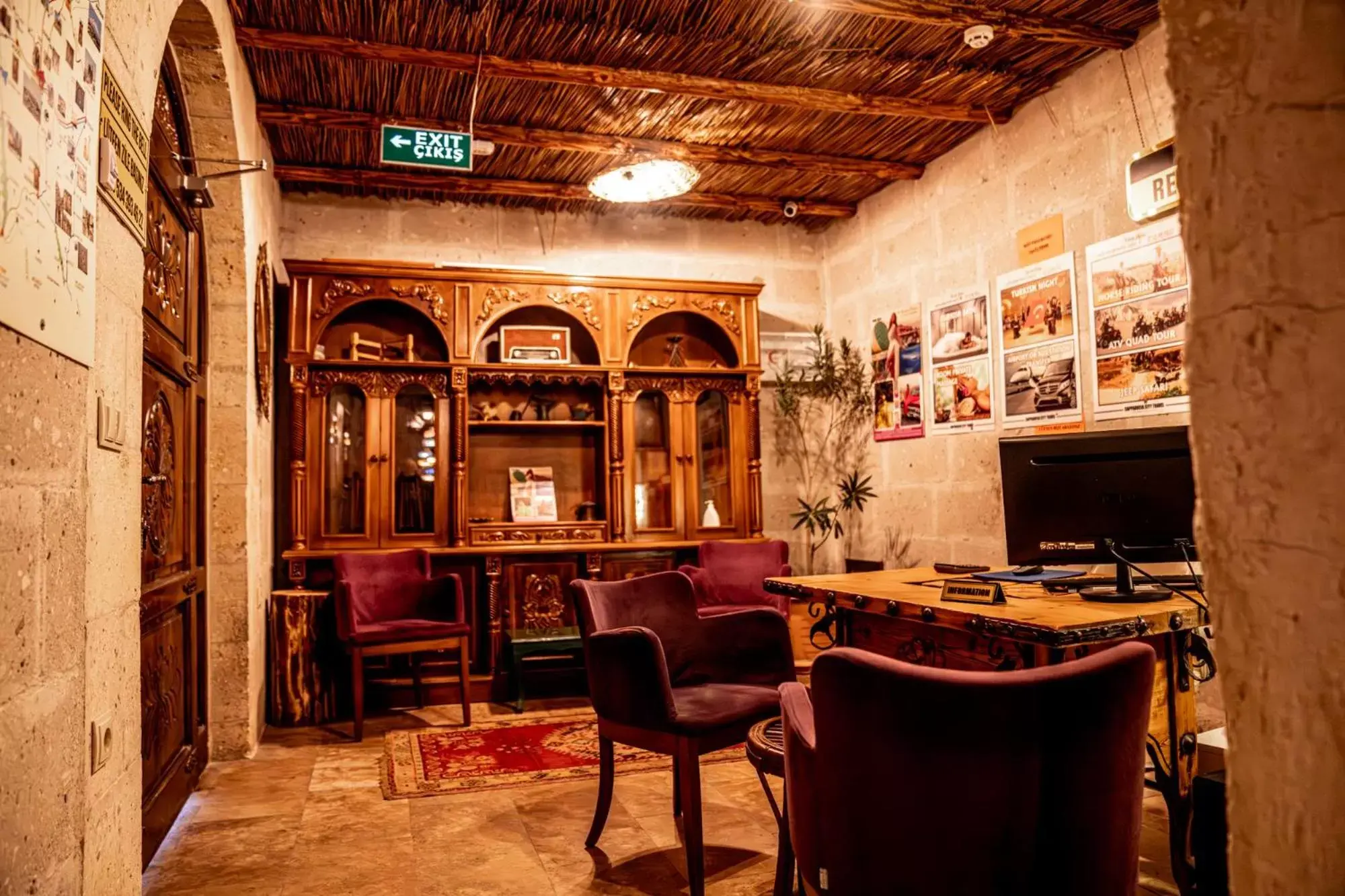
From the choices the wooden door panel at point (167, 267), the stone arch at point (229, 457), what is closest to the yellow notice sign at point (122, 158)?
the wooden door panel at point (167, 267)

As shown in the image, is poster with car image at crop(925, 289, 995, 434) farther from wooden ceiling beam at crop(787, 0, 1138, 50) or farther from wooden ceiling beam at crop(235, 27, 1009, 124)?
wooden ceiling beam at crop(787, 0, 1138, 50)

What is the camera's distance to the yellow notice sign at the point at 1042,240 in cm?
444

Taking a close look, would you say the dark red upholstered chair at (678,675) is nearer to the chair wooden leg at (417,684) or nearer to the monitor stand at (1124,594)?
the monitor stand at (1124,594)

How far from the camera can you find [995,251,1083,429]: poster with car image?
4.37 metres

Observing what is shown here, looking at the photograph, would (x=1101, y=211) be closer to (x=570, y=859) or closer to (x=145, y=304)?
(x=570, y=859)

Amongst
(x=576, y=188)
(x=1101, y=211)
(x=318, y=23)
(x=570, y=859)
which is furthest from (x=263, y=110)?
(x=1101, y=211)

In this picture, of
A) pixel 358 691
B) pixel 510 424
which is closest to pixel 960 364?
pixel 510 424

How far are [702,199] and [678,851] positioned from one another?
4452 millimetres

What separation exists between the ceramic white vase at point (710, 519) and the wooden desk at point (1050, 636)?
2.99 meters

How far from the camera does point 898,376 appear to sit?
5.75m

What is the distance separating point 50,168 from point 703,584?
4.34 meters

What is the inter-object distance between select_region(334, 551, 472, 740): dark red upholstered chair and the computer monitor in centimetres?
300

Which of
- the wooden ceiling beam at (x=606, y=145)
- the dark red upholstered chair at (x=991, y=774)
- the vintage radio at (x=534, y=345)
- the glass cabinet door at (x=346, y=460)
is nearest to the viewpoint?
the dark red upholstered chair at (x=991, y=774)

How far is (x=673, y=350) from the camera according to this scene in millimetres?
6246
